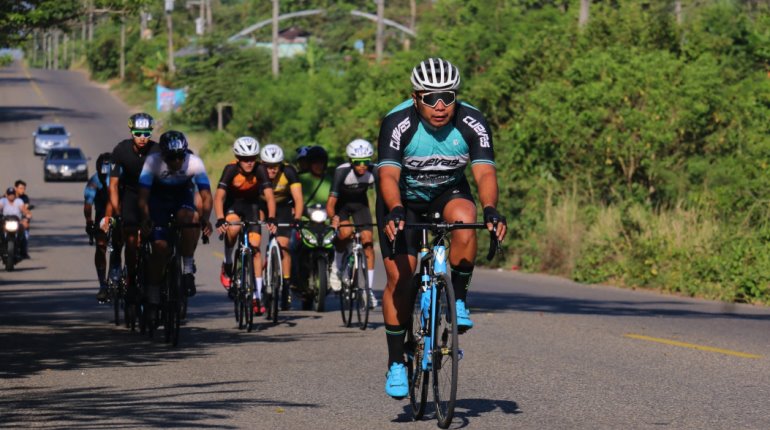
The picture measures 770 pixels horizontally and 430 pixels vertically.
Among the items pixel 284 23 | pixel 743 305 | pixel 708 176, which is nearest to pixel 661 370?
pixel 743 305

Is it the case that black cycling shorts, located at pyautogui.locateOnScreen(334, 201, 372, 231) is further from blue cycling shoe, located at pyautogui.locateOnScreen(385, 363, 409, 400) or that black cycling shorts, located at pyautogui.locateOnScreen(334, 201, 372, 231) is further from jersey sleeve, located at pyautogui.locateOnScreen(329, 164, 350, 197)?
blue cycling shoe, located at pyautogui.locateOnScreen(385, 363, 409, 400)

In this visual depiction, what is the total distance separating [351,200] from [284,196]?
91 centimetres

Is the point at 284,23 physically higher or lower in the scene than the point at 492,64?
higher

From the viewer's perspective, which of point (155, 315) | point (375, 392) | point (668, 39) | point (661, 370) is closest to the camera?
point (375, 392)

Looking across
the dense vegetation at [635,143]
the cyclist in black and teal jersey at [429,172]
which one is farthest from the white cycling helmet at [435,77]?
the dense vegetation at [635,143]

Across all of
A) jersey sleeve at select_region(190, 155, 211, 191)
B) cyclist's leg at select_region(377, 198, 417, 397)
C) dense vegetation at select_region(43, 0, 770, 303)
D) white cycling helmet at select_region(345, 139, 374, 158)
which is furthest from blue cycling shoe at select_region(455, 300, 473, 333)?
dense vegetation at select_region(43, 0, 770, 303)

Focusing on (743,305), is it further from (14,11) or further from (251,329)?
(14,11)

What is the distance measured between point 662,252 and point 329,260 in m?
7.11

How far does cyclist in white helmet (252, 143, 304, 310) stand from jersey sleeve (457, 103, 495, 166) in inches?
285

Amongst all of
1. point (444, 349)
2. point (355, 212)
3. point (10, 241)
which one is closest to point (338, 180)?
point (355, 212)

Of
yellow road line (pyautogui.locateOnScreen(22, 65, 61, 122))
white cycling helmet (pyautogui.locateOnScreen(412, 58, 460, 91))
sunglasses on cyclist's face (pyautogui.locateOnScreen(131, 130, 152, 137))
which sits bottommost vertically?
sunglasses on cyclist's face (pyautogui.locateOnScreen(131, 130, 152, 137))

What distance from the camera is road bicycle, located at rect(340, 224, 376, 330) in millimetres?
15180

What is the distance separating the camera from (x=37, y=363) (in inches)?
463

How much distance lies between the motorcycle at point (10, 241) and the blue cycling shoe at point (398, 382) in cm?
2073
